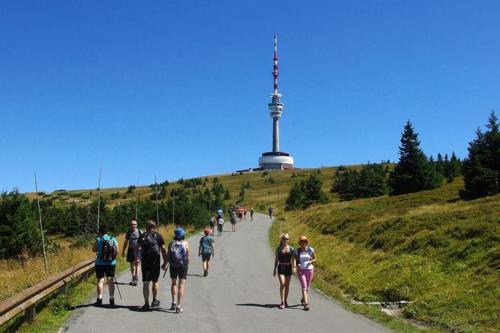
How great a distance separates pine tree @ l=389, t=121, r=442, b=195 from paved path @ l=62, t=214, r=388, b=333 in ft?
123

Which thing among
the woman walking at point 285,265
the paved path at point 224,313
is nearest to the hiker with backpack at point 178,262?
the paved path at point 224,313

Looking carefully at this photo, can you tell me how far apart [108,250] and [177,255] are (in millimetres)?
1480

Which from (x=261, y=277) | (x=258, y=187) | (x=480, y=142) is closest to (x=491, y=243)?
(x=261, y=277)

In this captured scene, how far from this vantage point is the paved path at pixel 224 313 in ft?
31.7

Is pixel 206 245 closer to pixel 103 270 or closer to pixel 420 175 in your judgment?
pixel 103 270

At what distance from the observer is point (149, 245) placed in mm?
11250

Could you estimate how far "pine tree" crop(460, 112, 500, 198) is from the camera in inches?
1348

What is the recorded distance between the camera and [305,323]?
1049cm

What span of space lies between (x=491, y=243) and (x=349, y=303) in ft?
20.2

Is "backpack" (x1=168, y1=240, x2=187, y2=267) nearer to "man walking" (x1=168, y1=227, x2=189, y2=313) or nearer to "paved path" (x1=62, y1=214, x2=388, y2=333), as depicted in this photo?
"man walking" (x1=168, y1=227, x2=189, y2=313)

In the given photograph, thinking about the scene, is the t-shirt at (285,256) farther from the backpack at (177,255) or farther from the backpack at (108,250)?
the backpack at (108,250)

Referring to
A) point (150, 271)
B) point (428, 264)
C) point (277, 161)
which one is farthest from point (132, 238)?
point (277, 161)

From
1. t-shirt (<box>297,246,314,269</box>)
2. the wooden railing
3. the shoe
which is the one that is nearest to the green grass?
t-shirt (<box>297,246,314,269</box>)

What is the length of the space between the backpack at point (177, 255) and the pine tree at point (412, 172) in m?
44.1
